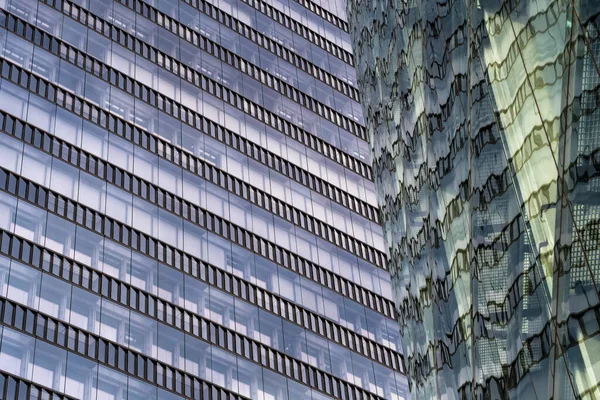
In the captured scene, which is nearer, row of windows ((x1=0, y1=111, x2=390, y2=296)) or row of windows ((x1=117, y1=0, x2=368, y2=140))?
row of windows ((x1=0, y1=111, x2=390, y2=296))

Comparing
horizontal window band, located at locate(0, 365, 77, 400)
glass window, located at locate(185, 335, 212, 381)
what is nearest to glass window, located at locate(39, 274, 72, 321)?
horizontal window band, located at locate(0, 365, 77, 400)

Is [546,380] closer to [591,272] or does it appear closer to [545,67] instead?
[591,272]

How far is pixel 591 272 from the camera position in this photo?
17172 mm

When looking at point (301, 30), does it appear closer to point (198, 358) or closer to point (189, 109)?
point (189, 109)

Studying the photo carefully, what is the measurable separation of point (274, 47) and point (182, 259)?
78.3 ft

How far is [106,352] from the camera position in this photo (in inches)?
1849

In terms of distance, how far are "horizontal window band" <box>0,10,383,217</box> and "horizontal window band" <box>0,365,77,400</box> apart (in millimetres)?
20559

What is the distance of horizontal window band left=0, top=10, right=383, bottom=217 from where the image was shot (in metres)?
58.2

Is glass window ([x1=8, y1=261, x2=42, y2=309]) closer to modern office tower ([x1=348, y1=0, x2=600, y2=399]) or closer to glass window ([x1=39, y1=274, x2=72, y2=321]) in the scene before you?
glass window ([x1=39, y1=274, x2=72, y2=321])

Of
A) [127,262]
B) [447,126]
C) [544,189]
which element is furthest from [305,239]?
[544,189]

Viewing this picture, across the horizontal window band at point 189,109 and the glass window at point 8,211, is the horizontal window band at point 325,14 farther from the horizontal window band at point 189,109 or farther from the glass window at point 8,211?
the glass window at point 8,211

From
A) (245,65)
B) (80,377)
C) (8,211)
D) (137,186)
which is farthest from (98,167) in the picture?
(245,65)

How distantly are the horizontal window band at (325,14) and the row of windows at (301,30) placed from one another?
6.58 feet

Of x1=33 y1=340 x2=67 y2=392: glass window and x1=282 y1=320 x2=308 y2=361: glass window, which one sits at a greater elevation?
x1=282 y1=320 x2=308 y2=361: glass window
